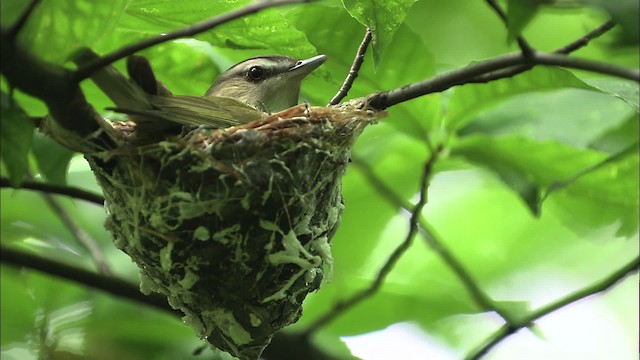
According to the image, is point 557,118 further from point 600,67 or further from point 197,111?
point 600,67

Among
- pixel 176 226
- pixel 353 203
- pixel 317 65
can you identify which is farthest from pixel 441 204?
pixel 176 226

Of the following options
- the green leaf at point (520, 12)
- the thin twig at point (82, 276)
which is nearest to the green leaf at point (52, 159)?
the thin twig at point (82, 276)

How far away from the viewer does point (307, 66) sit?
3.79m

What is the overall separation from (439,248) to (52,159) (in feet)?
6.68

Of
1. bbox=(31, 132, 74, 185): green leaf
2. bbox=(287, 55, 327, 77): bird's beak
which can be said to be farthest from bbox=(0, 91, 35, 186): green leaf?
bbox=(287, 55, 327, 77): bird's beak

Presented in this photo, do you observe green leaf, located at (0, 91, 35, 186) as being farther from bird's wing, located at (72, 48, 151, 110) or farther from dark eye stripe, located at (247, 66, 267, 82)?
dark eye stripe, located at (247, 66, 267, 82)

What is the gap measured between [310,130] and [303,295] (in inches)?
23.7

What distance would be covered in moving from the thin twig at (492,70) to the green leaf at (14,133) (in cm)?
105

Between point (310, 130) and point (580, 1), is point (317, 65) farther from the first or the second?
point (580, 1)

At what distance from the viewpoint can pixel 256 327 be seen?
309 cm

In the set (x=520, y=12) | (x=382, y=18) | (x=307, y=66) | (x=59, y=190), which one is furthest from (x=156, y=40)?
(x=307, y=66)

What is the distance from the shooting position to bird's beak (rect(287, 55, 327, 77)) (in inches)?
143

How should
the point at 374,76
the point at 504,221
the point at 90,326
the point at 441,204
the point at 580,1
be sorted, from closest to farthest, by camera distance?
the point at 580,1 < the point at 374,76 < the point at 90,326 < the point at 504,221 < the point at 441,204

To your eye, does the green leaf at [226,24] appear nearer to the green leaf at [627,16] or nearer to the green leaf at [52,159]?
the green leaf at [52,159]
